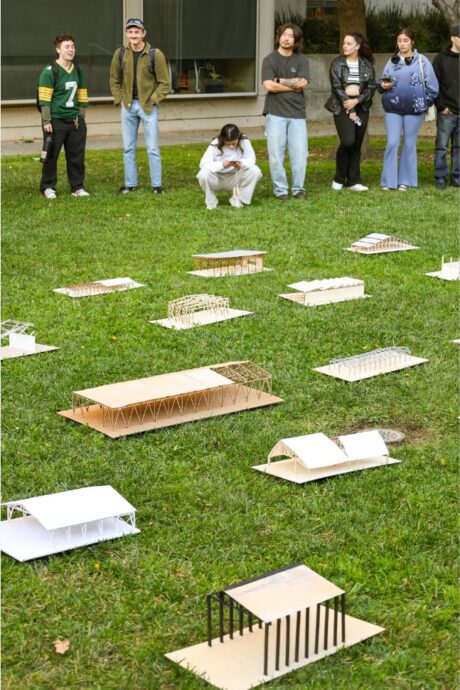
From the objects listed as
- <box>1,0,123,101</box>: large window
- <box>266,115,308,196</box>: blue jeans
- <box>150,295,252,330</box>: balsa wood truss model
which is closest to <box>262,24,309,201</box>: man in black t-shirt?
<box>266,115,308,196</box>: blue jeans

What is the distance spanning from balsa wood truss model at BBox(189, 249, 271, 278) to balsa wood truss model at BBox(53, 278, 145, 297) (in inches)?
29.7

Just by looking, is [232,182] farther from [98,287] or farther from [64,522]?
[64,522]

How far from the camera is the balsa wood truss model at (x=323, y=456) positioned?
539 centimetres

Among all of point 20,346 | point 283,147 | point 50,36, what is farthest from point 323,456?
point 50,36

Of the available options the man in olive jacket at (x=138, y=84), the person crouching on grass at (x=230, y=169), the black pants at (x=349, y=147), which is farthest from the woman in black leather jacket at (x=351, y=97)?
the man in olive jacket at (x=138, y=84)

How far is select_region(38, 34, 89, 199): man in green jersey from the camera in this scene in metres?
13.6

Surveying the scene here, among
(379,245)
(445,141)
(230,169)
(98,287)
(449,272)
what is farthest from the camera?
(445,141)

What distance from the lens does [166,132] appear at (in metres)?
23.2

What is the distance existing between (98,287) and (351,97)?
255 inches

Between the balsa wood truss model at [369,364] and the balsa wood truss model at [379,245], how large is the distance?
363 centimetres

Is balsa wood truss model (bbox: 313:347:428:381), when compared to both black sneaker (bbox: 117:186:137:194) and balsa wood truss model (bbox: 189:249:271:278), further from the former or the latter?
black sneaker (bbox: 117:186:137:194)

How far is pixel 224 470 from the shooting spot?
550cm

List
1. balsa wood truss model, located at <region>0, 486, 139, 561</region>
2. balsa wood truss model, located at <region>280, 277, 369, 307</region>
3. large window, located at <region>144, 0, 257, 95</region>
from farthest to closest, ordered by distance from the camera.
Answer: large window, located at <region>144, 0, 257, 95</region>, balsa wood truss model, located at <region>280, 277, 369, 307</region>, balsa wood truss model, located at <region>0, 486, 139, 561</region>

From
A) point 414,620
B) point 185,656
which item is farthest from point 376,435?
point 185,656
